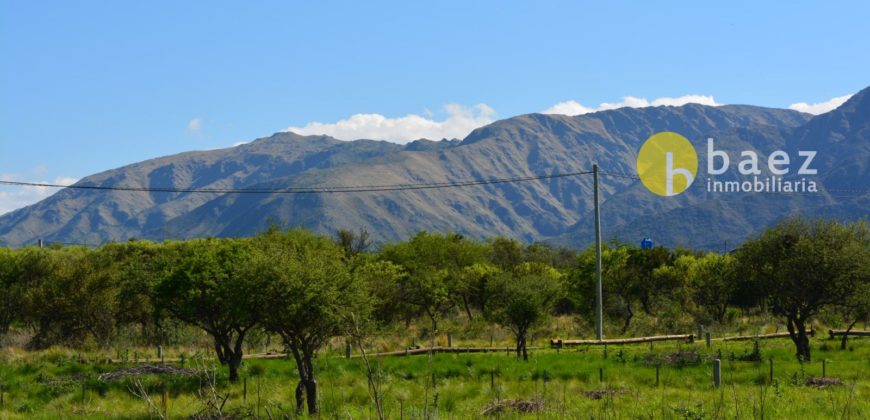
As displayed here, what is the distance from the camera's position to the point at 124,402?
2736 cm

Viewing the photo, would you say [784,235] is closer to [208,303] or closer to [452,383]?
[452,383]

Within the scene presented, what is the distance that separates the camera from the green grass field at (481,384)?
71.2ft

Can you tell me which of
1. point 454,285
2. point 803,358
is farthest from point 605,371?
point 454,285

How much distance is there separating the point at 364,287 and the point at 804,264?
20359 millimetres

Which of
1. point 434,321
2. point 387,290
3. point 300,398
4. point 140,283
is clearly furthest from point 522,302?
point 434,321

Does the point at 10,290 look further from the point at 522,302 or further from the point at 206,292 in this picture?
the point at 522,302

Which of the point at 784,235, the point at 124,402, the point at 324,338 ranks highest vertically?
the point at 784,235

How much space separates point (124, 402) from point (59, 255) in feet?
118

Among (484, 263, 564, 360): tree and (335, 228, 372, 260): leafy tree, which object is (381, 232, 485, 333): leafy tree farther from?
(484, 263, 564, 360): tree

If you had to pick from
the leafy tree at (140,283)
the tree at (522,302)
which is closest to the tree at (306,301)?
the leafy tree at (140,283)

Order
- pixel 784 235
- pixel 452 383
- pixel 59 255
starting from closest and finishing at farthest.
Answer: pixel 452 383, pixel 784 235, pixel 59 255

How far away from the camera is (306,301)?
24.2 metres

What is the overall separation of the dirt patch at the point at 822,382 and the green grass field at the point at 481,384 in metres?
0.36

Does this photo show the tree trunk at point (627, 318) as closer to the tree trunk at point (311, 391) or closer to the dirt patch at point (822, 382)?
the dirt patch at point (822, 382)
